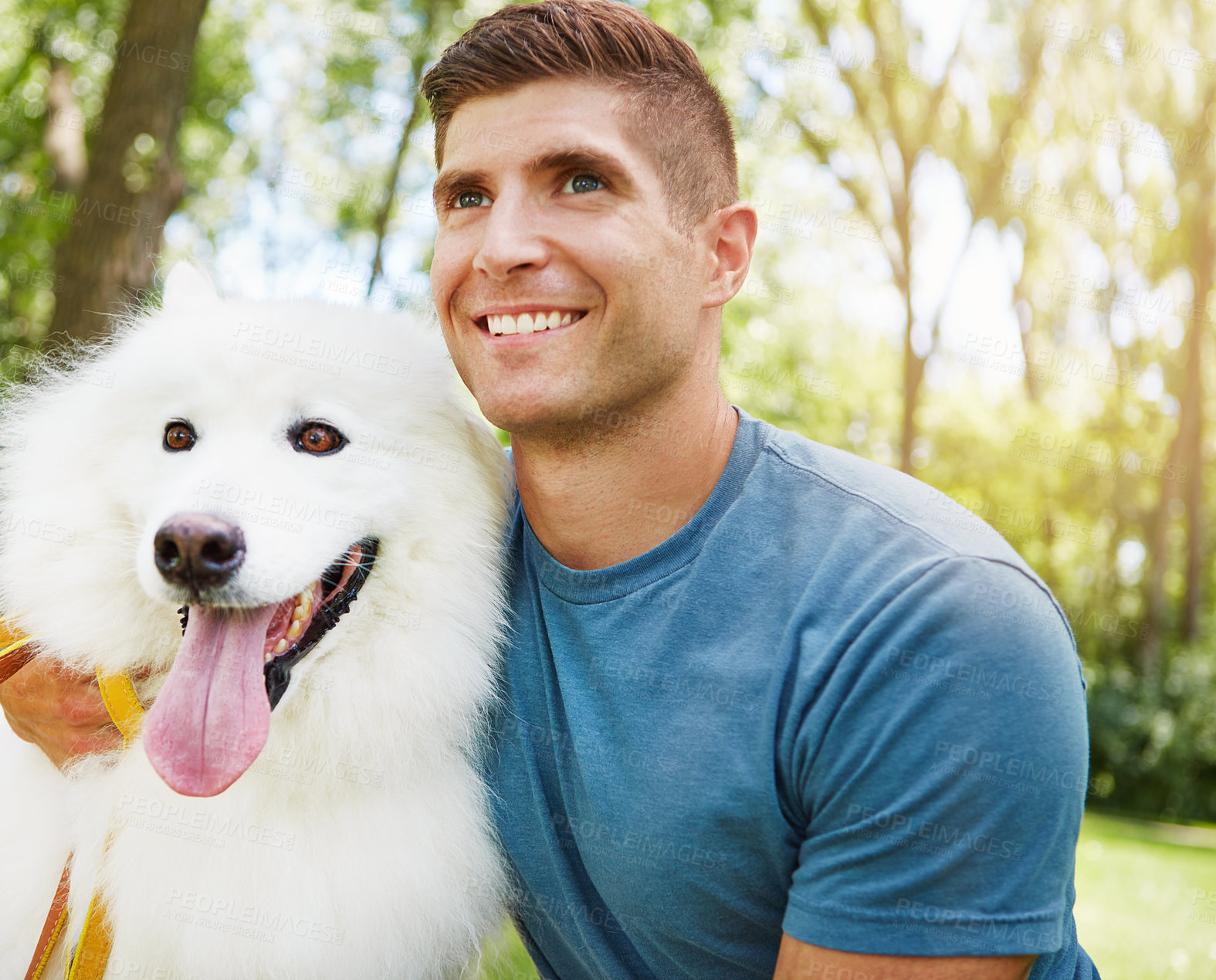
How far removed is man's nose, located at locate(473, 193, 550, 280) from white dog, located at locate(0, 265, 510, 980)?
430 mm

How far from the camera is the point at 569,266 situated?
2172 millimetres

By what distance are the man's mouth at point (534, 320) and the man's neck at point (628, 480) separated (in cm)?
26

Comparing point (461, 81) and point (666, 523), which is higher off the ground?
point (461, 81)

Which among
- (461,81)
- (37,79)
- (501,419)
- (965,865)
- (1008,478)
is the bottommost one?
(1008,478)

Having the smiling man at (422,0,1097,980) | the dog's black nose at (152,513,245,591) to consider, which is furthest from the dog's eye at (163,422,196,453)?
the smiling man at (422,0,1097,980)

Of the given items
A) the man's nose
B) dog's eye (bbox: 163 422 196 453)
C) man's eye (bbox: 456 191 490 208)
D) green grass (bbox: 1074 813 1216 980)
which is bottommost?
green grass (bbox: 1074 813 1216 980)

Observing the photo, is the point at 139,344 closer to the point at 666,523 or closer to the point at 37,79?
the point at 666,523

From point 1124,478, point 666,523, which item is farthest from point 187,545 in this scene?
point 1124,478

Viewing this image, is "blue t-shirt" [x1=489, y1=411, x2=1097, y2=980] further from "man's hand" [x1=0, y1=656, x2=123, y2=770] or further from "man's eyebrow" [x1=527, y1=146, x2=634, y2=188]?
"man's hand" [x1=0, y1=656, x2=123, y2=770]

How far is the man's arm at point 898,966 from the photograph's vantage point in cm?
173

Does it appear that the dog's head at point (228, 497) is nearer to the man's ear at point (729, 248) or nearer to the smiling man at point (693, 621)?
the smiling man at point (693, 621)

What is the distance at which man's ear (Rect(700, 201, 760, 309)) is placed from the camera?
243cm

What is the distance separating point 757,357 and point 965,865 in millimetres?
15805

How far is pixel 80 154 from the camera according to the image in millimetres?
8484
